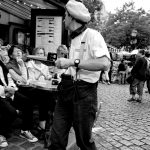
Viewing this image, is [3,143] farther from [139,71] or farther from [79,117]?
[139,71]

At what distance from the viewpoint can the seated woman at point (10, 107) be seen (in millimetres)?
3969

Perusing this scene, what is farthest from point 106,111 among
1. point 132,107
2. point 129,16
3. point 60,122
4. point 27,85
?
point 129,16

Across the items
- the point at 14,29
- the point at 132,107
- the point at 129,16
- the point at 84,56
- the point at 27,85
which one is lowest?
the point at 132,107

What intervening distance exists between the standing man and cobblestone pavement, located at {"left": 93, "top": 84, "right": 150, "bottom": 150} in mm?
1848

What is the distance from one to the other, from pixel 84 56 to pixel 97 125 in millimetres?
3469

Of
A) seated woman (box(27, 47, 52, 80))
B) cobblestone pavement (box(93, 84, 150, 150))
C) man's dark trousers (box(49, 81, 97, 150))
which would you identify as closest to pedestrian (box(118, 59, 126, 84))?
cobblestone pavement (box(93, 84, 150, 150))

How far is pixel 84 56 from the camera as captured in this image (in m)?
2.42

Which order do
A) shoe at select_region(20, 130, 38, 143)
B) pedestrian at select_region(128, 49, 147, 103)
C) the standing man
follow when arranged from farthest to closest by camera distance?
pedestrian at select_region(128, 49, 147, 103)
shoe at select_region(20, 130, 38, 143)
the standing man

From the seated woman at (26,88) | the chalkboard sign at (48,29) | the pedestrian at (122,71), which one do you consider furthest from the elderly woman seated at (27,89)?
the pedestrian at (122,71)

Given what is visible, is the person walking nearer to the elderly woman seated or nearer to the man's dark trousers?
the elderly woman seated

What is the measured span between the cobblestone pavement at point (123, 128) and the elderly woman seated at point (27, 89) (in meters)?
1.10

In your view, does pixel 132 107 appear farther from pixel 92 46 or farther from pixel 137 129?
pixel 92 46

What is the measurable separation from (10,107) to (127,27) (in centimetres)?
2635

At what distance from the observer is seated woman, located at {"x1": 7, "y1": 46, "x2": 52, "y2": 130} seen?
174 inches
